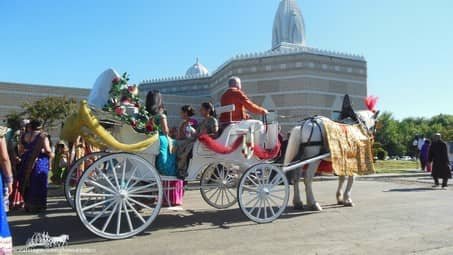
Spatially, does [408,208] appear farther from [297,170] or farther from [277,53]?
[277,53]

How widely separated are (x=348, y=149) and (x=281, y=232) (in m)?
2.78

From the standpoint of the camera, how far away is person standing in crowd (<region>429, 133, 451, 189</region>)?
13.5 metres

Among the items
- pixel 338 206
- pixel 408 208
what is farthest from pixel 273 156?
pixel 408 208

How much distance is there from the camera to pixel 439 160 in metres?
13.7

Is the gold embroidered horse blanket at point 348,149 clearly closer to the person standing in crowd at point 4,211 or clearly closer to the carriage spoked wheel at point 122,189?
the carriage spoked wheel at point 122,189

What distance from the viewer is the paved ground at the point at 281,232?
16.8ft

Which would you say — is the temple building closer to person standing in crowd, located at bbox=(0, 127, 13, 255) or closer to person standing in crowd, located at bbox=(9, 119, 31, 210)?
person standing in crowd, located at bbox=(9, 119, 31, 210)

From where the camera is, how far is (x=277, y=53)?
67.5 m

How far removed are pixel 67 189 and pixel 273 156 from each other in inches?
138

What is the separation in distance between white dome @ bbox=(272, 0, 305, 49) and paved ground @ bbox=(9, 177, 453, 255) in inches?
3157

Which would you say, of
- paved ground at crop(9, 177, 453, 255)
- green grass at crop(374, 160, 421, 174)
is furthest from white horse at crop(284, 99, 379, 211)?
green grass at crop(374, 160, 421, 174)

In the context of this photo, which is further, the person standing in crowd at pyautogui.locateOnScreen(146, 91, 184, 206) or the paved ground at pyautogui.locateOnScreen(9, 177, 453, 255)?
the person standing in crowd at pyautogui.locateOnScreen(146, 91, 184, 206)

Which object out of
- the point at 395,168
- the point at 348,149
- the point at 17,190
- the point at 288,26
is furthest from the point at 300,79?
the point at 17,190

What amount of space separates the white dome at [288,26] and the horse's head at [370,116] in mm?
77290
